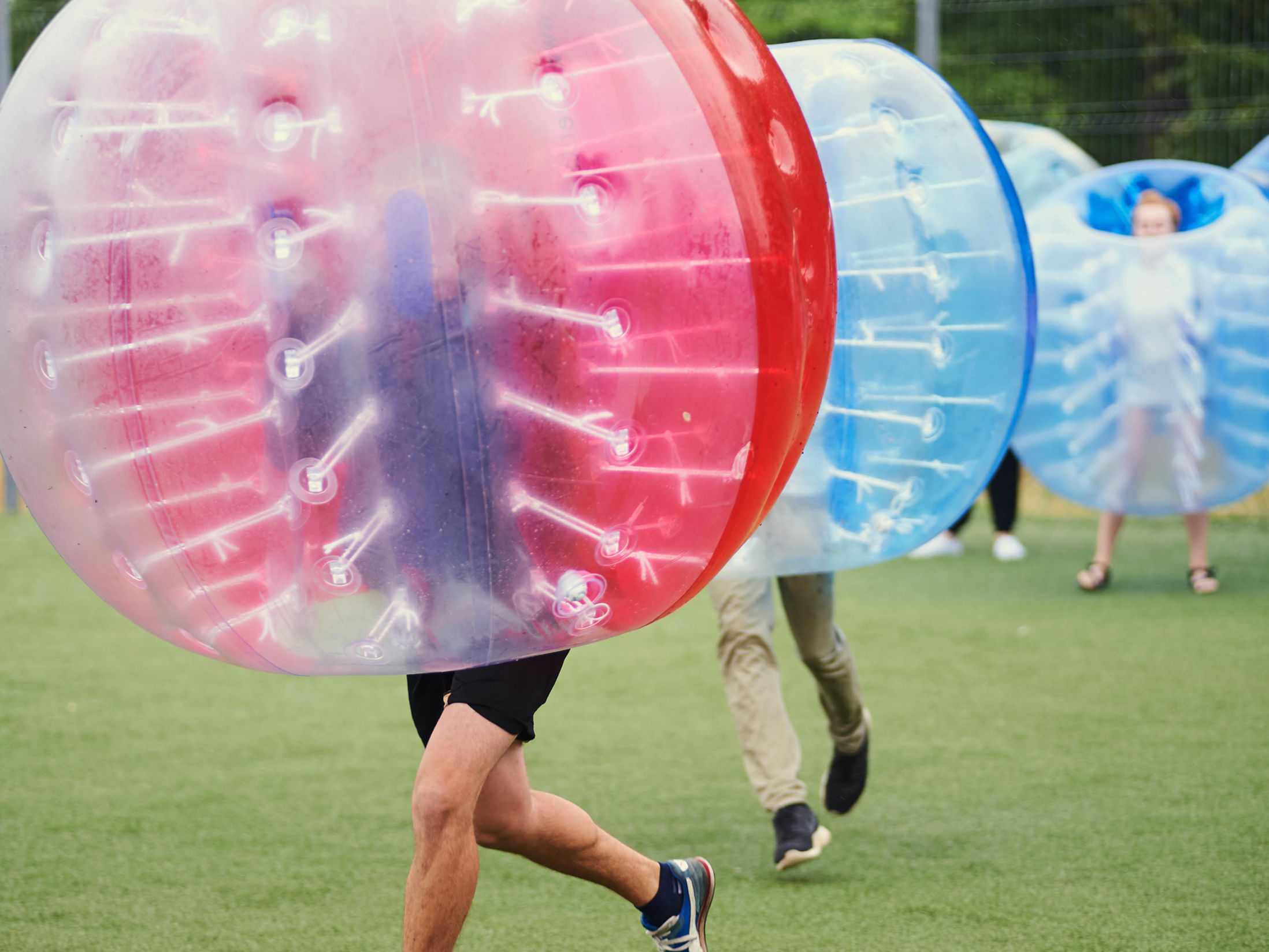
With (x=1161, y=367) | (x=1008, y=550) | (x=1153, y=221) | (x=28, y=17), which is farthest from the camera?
(x=28, y=17)

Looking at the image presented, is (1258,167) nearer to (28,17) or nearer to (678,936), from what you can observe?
(678,936)

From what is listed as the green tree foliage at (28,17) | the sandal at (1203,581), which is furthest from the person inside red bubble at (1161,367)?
the green tree foliage at (28,17)

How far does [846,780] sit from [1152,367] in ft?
9.17

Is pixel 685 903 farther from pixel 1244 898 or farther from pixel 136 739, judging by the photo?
pixel 136 739

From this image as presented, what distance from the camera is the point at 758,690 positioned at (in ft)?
13.2

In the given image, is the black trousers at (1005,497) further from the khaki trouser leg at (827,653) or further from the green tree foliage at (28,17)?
the green tree foliage at (28,17)

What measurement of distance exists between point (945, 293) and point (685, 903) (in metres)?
1.40

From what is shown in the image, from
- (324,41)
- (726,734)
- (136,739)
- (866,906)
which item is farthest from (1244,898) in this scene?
(136,739)

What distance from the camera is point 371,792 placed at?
472 cm

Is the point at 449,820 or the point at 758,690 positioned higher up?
the point at 449,820

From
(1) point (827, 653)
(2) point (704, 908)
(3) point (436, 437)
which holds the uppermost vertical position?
(3) point (436, 437)

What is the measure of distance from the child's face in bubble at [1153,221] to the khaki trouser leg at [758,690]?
11.6 feet

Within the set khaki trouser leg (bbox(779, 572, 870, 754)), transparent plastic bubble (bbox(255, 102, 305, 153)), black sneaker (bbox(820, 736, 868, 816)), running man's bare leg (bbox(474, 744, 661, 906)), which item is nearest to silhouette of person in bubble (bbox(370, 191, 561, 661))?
transparent plastic bubble (bbox(255, 102, 305, 153))

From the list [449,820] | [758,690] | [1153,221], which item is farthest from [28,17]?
[449,820]
